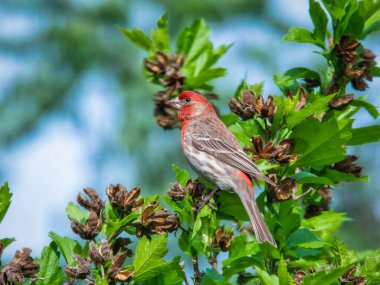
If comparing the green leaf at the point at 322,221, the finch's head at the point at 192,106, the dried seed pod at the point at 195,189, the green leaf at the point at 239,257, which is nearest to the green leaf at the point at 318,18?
the green leaf at the point at 322,221

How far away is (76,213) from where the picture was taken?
10.4ft

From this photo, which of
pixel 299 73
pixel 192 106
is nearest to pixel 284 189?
pixel 299 73

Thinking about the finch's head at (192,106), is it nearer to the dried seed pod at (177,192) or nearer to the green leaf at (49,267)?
the dried seed pod at (177,192)

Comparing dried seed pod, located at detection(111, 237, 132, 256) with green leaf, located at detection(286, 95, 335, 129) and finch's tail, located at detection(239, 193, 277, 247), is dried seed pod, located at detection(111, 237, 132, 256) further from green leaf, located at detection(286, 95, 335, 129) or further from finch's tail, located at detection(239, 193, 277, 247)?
green leaf, located at detection(286, 95, 335, 129)

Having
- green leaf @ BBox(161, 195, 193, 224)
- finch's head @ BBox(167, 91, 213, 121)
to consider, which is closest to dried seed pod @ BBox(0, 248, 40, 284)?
green leaf @ BBox(161, 195, 193, 224)

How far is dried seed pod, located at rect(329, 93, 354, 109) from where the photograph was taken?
3375mm

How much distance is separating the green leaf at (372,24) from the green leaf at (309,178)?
857 mm

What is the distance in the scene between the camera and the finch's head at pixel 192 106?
489 cm

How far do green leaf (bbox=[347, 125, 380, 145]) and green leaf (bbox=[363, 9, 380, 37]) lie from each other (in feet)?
1.80

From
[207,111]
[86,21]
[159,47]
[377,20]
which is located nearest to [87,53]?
[86,21]

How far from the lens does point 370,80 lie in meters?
3.61

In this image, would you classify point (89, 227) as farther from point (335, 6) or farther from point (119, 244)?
point (335, 6)

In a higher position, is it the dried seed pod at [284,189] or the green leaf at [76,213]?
the green leaf at [76,213]

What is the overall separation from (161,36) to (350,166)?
1534 millimetres
